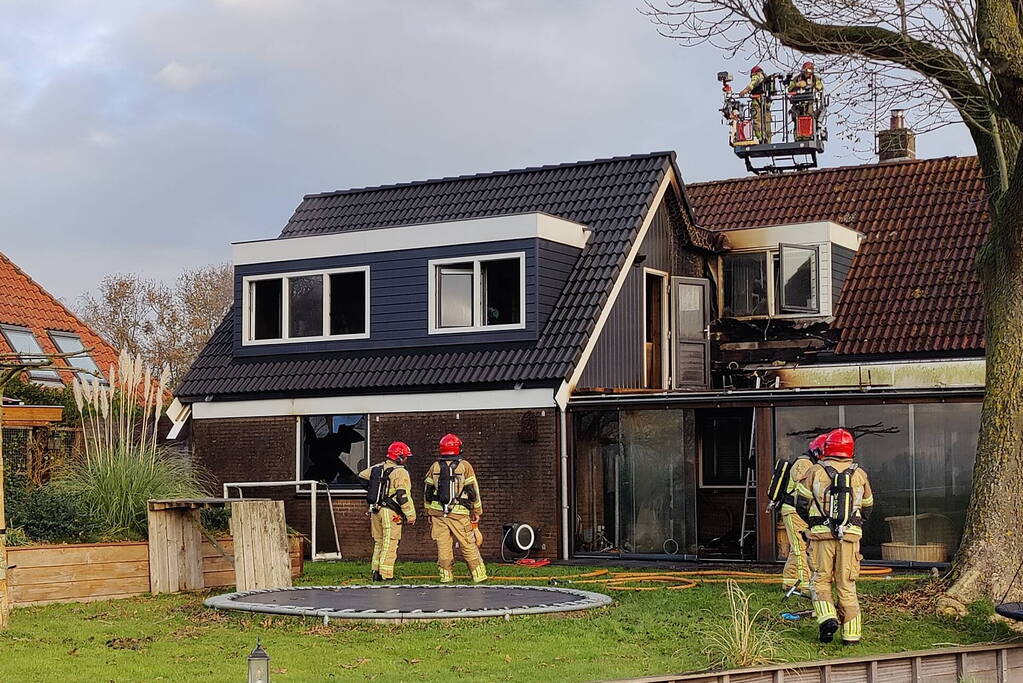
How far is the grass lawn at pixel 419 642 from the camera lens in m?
12.8

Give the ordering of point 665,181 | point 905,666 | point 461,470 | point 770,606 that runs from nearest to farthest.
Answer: point 905,666, point 770,606, point 461,470, point 665,181

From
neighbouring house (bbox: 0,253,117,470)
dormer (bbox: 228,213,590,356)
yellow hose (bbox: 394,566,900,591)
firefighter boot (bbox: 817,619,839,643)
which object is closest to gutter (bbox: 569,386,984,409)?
dormer (bbox: 228,213,590,356)

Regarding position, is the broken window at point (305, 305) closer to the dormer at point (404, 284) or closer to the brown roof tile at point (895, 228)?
the dormer at point (404, 284)

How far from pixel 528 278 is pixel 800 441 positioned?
515 centimetres

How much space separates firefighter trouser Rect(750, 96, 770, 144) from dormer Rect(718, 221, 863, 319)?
704cm

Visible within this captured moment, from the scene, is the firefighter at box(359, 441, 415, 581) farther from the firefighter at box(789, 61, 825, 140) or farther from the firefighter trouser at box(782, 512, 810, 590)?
the firefighter at box(789, 61, 825, 140)

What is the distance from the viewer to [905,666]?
13.1 metres

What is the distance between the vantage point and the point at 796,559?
17.8 m

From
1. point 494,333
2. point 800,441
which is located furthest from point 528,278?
point 800,441

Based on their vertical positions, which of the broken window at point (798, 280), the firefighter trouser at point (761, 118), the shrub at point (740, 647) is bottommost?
the shrub at point (740, 647)

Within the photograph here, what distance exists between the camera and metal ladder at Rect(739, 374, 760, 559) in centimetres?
2292

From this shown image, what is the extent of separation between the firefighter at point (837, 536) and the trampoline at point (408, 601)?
2.75m

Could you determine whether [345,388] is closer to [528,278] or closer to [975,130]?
[528,278]

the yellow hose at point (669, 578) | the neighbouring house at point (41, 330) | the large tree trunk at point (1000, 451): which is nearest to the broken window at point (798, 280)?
the yellow hose at point (669, 578)
